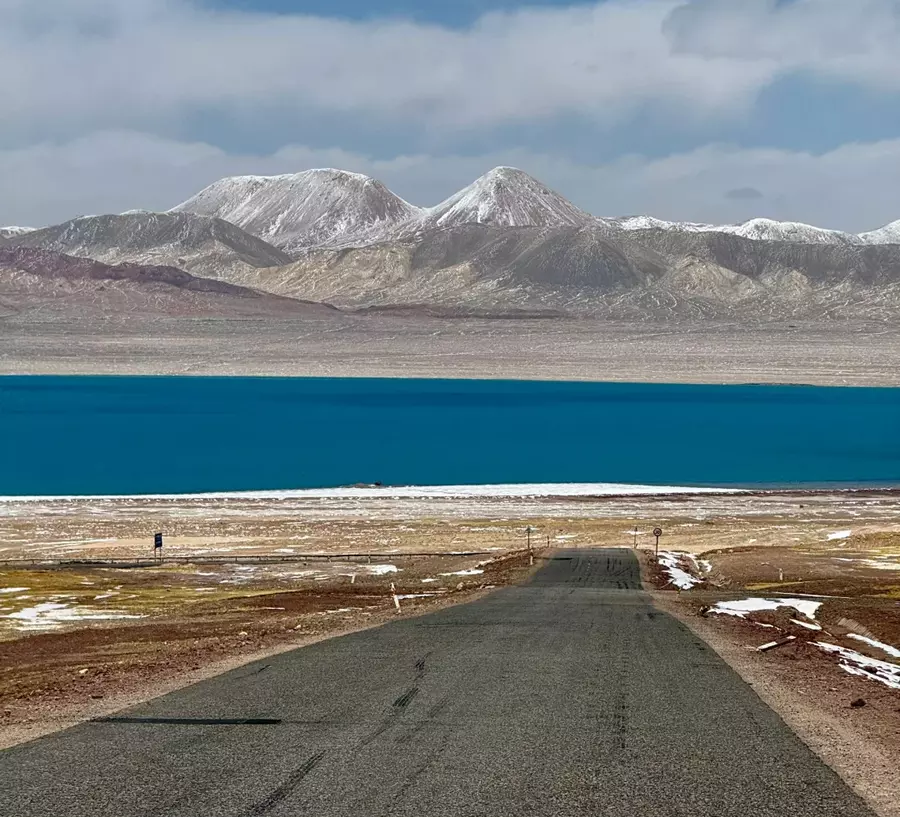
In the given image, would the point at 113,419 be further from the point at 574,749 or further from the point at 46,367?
the point at 574,749

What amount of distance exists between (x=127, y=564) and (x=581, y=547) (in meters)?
16.7

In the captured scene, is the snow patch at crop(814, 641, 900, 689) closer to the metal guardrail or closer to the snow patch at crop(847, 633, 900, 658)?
the snow patch at crop(847, 633, 900, 658)

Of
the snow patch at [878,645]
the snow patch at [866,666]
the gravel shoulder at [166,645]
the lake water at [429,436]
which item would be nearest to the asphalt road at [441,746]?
the gravel shoulder at [166,645]

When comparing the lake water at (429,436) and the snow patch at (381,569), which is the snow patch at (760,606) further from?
the lake water at (429,436)

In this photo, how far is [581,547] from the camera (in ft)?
145

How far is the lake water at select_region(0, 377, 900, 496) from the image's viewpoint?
78.4m

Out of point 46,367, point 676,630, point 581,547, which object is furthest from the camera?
point 46,367

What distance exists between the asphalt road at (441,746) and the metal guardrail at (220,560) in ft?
76.5

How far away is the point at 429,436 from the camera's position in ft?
352

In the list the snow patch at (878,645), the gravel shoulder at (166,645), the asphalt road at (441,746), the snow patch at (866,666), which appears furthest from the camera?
the snow patch at (878,645)

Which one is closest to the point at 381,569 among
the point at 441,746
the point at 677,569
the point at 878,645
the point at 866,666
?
the point at 677,569

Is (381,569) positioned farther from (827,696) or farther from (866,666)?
(827,696)

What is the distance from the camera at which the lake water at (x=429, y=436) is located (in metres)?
78.4

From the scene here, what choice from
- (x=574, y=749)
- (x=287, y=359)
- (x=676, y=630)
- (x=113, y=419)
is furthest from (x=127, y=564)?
(x=287, y=359)
